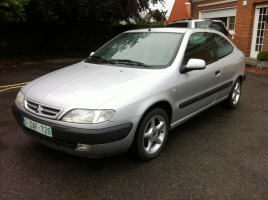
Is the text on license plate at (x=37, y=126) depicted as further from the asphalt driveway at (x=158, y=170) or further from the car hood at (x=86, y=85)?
the asphalt driveway at (x=158, y=170)

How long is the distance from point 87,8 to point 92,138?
11887 millimetres

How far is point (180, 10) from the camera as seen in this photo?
2844 cm

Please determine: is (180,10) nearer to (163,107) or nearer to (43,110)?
(163,107)

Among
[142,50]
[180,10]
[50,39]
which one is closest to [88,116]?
[142,50]

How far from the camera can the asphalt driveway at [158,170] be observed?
247 centimetres

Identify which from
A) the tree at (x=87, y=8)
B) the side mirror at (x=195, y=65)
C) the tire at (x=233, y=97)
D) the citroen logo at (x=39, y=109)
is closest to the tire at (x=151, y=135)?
the side mirror at (x=195, y=65)

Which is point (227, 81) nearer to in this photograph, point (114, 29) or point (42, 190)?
point (42, 190)

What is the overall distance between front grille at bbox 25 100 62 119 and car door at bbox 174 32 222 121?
1.50 m

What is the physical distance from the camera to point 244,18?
12.1 metres

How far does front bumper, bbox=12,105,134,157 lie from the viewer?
2.44m

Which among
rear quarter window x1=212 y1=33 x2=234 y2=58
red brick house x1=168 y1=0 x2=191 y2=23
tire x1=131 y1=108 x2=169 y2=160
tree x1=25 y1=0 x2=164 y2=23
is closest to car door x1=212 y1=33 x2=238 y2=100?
rear quarter window x1=212 y1=33 x2=234 y2=58

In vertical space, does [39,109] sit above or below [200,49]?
below

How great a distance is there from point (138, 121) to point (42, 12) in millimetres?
11737

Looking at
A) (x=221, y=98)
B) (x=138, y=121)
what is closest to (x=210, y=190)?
(x=138, y=121)
